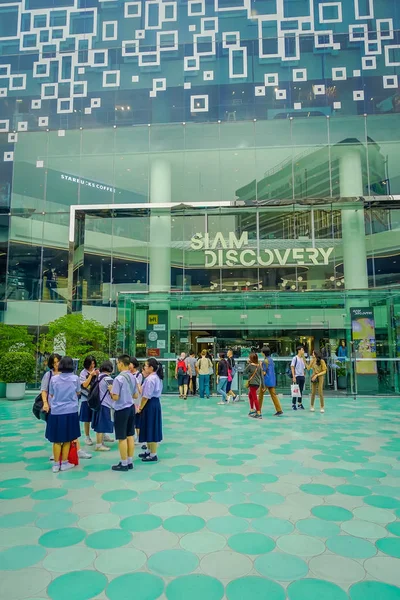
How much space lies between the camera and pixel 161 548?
3316mm

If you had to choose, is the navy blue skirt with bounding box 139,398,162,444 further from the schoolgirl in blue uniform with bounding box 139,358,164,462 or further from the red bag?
the red bag

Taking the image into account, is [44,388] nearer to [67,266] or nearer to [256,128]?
[67,266]

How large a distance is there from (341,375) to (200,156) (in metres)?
11.0

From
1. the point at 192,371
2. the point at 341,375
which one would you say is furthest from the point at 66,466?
the point at 341,375

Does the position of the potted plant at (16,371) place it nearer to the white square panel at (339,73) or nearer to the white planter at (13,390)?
the white planter at (13,390)

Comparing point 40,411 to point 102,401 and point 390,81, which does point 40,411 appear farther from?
point 390,81

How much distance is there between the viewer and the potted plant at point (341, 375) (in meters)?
15.0

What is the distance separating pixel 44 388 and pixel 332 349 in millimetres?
12137

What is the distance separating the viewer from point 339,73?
1795 centimetres

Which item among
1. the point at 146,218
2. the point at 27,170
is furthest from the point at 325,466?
the point at 27,170

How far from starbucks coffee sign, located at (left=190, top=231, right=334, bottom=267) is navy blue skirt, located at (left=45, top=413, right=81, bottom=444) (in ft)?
40.7

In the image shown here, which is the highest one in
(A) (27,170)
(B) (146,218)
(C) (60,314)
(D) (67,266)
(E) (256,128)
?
(E) (256,128)

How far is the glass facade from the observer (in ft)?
56.4

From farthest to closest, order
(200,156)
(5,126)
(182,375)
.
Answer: (5,126) < (200,156) < (182,375)
